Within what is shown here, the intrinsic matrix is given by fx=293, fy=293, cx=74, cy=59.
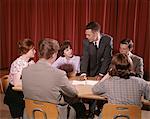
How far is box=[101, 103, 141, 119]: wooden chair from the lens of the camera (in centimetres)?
240

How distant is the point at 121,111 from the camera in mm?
2414

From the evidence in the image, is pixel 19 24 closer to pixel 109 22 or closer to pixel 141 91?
pixel 109 22

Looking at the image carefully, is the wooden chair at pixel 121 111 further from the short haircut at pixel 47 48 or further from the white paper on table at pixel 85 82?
the white paper on table at pixel 85 82

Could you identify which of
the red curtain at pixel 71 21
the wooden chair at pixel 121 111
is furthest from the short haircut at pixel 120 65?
the red curtain at pixel 71 21

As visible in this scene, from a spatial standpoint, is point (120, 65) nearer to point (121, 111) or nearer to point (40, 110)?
point (121, 111)

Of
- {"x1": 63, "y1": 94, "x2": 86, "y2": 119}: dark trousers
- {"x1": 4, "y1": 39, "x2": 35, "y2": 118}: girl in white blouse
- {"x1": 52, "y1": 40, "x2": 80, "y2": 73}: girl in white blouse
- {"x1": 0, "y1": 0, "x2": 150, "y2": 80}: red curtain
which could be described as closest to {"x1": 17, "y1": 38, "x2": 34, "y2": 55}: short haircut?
{"x1": 4, "y1": 39, "x2": 35, "y2": 118}: girl in white blouse

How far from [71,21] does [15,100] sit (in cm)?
228

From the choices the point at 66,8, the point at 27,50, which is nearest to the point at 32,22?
the point at 66,8

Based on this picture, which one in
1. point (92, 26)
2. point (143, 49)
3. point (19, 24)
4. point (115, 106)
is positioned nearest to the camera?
point (115, 106)

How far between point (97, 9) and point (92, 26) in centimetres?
138

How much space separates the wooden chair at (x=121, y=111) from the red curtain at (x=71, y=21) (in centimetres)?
238

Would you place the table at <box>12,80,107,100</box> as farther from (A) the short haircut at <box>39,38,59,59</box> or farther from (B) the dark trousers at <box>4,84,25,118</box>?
(A) the short haircut at <box>39,38,59,59</box>

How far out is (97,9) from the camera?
197 inches

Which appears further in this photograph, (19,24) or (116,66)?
(19,24)
